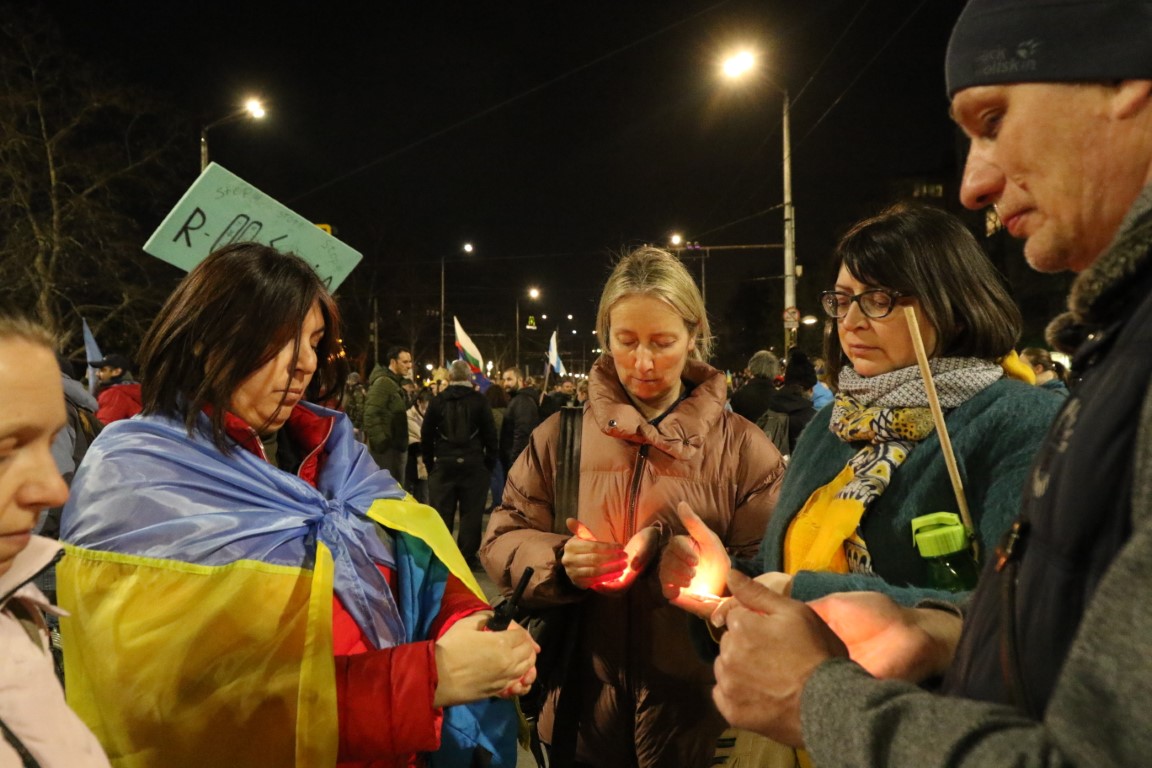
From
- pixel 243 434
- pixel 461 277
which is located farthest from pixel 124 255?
pixel 461 277

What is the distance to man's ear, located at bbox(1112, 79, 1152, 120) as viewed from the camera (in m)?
1.04

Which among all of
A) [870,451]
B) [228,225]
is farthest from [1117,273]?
[228,225]

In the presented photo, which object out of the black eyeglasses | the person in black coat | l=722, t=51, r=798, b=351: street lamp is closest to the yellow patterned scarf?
the black eyeglasses

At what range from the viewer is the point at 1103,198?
1.10 metres

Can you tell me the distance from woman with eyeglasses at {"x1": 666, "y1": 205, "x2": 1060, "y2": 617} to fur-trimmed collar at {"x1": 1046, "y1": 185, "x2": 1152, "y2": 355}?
908 millimetres

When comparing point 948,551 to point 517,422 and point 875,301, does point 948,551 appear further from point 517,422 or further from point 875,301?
point 517,422

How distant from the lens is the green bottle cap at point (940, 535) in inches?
71.6

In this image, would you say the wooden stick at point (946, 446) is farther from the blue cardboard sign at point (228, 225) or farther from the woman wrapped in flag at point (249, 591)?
the blue cardboard sign at point (228, 225)

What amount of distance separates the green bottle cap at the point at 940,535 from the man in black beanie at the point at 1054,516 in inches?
25.8

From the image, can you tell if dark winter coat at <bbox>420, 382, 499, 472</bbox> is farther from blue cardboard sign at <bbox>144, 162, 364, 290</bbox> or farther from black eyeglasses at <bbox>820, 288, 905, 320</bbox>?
black eyeglasses at <bbox>820, 288, 905, 320</bbox>

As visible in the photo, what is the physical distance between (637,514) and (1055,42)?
2.02 metres

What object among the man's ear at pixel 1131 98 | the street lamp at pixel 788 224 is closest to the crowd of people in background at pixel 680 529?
the man's ear at pixel 1131 98

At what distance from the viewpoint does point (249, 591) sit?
182cm

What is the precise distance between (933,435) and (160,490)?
6.49 feet
